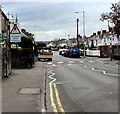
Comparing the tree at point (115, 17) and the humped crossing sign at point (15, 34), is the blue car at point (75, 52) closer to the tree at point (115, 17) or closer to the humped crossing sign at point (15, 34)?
the tree at point (115, 17)

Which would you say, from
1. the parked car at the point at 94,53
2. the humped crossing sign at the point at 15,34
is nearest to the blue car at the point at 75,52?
the parked car at the point at 94,53

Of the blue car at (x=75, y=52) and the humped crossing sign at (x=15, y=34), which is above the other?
the humped crossing sign at (x=15, y=34)

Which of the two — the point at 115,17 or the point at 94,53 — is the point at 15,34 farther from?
the point at 94,53

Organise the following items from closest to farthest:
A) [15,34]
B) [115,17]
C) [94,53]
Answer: [15,34] < [115,17] < [94,53]

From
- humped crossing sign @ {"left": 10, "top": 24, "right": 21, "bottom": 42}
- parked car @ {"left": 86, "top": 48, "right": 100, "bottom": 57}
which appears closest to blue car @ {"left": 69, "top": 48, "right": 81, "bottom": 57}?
parked car @ {"left": 86, "top": 48, "right": 100, "bottom": 57}

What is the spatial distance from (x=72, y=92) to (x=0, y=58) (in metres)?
6.31

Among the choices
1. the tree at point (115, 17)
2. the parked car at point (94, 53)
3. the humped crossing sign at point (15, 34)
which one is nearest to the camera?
the humped crossing sign at point (15, 34)

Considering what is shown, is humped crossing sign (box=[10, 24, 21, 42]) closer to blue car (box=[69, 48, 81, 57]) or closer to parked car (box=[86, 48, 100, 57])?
blue car (box=[69, 48, 81, 57])

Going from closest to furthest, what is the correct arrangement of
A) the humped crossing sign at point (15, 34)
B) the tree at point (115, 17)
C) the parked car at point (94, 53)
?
the humped crossing sign at point (15, 34) → the tree at point (115, 17) → the parked car at point (94, 53)

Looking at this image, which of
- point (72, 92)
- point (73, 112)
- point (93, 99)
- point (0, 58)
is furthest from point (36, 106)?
point (0, 58)

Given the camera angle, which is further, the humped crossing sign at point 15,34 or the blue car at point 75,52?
the blue car at point 75,52

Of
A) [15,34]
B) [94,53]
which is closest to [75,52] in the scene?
[94,53]

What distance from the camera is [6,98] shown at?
9.52 m

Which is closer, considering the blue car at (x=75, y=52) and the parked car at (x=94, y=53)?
the blue car at (x=75, y=52)
